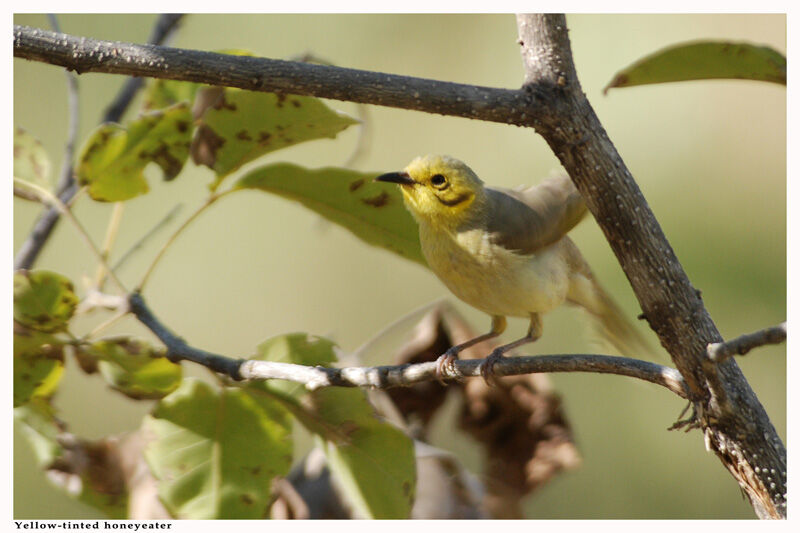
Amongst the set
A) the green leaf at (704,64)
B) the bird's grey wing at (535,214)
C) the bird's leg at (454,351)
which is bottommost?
the bird's leg at (454,351)

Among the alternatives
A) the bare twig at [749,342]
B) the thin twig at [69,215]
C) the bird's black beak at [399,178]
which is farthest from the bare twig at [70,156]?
the bare twig at [749,342]

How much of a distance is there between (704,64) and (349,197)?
608mm

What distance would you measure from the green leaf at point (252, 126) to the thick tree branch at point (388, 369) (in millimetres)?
292

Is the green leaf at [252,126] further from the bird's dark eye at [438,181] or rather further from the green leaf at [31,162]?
the bird's dark eye at [438,181]

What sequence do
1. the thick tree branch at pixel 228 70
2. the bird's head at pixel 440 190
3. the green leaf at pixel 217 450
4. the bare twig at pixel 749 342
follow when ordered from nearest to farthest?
the bare twig at pixel 749 342, the thick tree branch at pixel 228 70, the green leaf at pixel 217 450, the bird's head at pixel 440 190

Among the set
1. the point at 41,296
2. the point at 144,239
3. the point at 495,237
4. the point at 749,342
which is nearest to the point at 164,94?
the point at 144,239

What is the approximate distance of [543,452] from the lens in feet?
5.80

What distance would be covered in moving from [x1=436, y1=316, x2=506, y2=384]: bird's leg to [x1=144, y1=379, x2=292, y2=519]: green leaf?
0.28 meters

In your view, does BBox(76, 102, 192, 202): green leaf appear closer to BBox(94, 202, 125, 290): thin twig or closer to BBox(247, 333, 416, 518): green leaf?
BBox(94, 202, 125, 290): thin twig

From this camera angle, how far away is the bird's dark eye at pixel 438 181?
1731 millimetres

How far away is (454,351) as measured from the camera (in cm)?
161

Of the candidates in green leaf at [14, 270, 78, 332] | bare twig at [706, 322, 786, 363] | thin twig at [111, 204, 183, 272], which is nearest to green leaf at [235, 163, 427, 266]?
thin twig at [111, 204, 183, 272]

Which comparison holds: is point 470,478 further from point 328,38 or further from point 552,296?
point 328,38

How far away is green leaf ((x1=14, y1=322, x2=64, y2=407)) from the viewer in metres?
1.25
